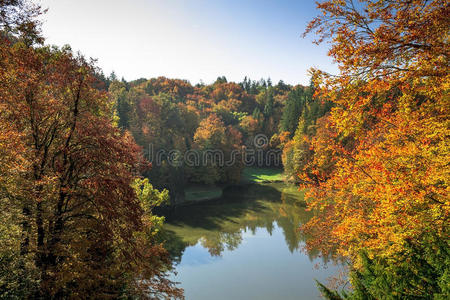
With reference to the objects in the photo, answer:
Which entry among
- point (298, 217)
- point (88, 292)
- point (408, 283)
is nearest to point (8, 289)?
point (88, 292)

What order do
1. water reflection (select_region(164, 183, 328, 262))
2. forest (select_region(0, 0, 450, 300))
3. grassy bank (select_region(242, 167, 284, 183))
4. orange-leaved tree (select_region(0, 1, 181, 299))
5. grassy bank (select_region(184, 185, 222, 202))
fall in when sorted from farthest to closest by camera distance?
grassy bank (select_region(242, 167, 284, 183)) → grassy bank (select_region(184, 185, 222, 202)) → water reflection (select_region(164, 183, 328, 262)) → orange-leaved tree (select_region(0, 1, 181, 299)) → forest (select_region(0, 0, 450, 300))

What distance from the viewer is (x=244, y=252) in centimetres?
2548

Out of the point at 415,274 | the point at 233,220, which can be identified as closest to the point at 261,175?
the point at 233,220

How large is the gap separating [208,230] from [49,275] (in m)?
24.3

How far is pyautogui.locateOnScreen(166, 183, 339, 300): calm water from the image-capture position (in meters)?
19.0

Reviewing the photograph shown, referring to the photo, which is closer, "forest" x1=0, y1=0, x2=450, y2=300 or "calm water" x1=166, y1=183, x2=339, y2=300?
"forest" x1=0, y1=0, x2=450, y2=300

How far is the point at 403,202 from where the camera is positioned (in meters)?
6.86

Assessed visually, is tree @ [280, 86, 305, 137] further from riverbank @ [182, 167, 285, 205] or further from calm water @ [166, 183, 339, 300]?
calm water @ [166, 183, 339, 300]

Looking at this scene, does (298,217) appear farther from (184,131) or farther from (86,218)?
(184,131)

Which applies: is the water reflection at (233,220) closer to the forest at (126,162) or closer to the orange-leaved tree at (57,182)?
the forest at (126,162)

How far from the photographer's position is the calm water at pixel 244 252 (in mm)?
18969

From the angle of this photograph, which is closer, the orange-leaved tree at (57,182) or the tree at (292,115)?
the orange-leaved tree at (57,182)

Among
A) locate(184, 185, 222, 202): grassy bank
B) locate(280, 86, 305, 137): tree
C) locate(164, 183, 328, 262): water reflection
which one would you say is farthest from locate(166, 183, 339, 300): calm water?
locate(280, 86, 305, 137): tree

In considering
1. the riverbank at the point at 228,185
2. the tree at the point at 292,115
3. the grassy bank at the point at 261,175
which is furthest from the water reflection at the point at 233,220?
the tree at the point at 292,115
